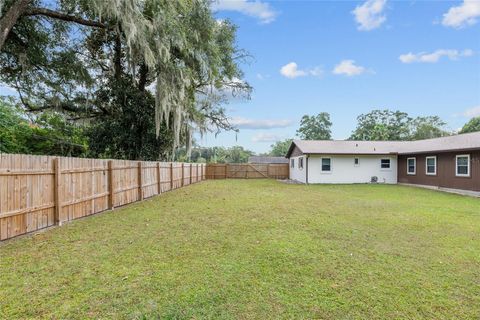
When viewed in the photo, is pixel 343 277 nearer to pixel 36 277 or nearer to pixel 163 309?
pixel 163 309

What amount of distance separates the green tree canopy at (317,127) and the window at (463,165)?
31951 mm

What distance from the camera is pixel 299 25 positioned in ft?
→ 39.4

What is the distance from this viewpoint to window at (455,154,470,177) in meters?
12.1

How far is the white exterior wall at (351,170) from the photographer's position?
57.0 feet

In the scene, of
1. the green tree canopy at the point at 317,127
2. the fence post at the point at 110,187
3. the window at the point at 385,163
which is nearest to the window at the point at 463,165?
the window at the point at 385,163

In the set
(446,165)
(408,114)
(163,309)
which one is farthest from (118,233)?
(408,114)

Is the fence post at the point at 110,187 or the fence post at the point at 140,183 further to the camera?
the fence post at the point at 140,183

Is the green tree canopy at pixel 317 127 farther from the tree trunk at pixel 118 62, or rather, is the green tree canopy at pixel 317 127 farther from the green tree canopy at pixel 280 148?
the tree trunk at pixel 118 62

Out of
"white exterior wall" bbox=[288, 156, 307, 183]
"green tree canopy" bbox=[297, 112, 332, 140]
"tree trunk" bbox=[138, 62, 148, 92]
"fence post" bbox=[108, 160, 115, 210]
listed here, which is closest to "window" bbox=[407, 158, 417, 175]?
"white exterior wall" bbox=[288, 156, 307, 183]

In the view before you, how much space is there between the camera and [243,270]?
3.30 meters

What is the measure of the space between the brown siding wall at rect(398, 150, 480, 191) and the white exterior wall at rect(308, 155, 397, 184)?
0.68 metres

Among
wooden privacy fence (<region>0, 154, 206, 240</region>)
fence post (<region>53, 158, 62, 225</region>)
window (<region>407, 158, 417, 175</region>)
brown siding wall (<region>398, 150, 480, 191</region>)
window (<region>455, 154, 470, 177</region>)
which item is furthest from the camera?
window (<region>407, 158, 417, 175</region>)

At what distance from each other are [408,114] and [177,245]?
140 ft

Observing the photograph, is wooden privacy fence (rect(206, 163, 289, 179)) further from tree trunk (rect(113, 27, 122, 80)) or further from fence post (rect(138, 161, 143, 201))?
fence post (rect(138, 161, 143, 201))
